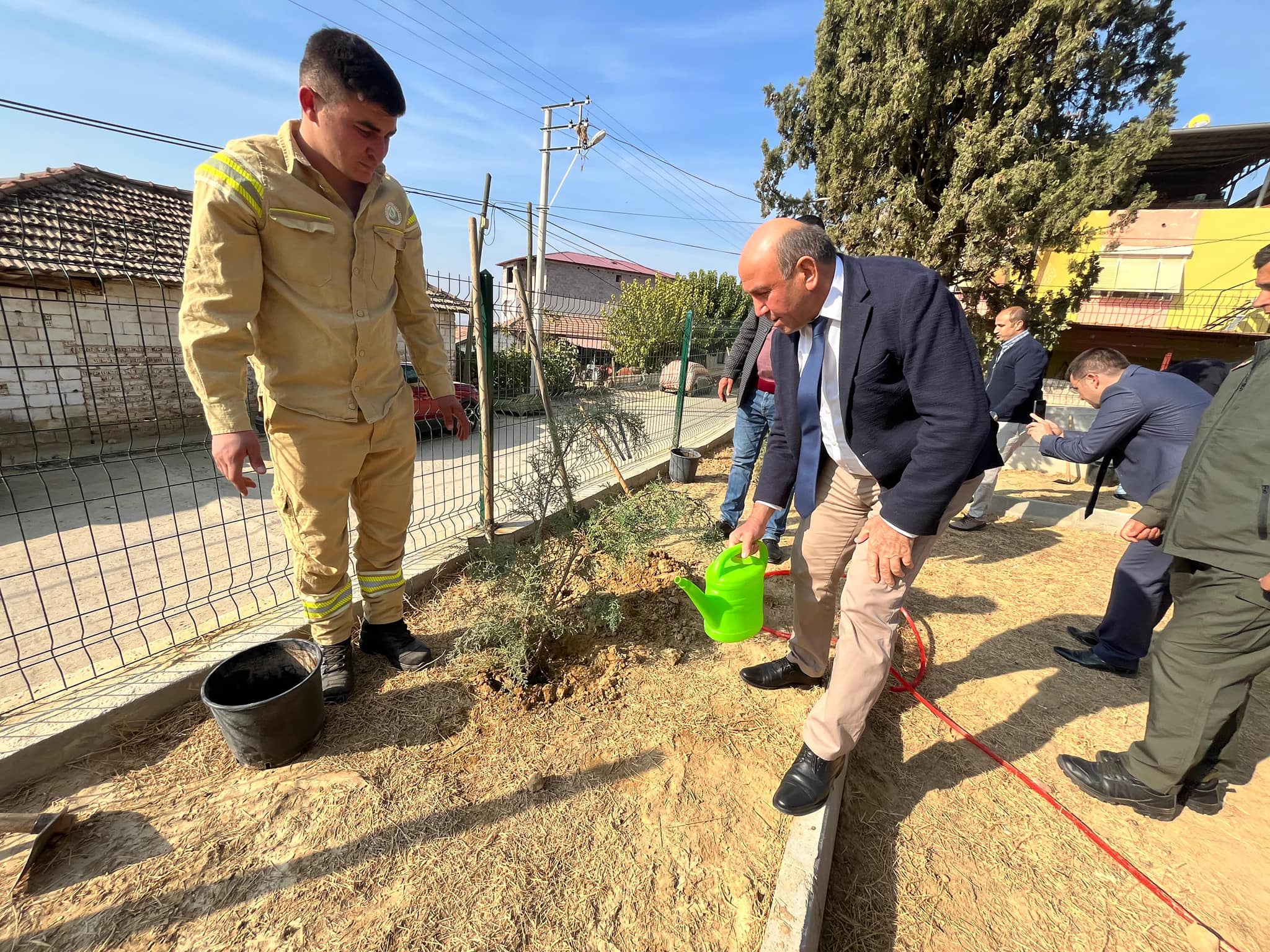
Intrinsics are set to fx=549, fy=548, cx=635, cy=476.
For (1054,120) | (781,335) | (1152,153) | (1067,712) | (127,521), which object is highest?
(1054,120)

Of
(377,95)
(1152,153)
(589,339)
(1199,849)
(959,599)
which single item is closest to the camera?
(377,95)

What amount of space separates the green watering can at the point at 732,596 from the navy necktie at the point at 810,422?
11.7 inches

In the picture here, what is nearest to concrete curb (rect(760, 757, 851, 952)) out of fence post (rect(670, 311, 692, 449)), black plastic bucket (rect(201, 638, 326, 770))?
black plastic bucket (rect(201, 638, 326, 770))

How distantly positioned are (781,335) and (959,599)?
8.85ft

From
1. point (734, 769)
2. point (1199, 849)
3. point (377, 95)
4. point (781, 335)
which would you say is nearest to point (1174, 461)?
point (1199, 849)

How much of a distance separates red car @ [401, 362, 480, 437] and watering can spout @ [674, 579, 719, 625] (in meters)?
1.34

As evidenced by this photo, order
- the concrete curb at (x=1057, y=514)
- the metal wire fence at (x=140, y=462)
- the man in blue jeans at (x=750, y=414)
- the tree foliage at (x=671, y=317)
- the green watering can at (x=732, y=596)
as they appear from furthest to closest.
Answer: the tree foliage at (x=671, y=317)
the concrete curb at (x=1057, y=514)
the man in blue jeans at (x=750, y=414)
the metal wire fence at (x=140, y=462)
the green watering can at (x=732, y=596)

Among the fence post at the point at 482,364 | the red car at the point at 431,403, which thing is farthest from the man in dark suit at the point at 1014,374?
the red car at the point at 431,403

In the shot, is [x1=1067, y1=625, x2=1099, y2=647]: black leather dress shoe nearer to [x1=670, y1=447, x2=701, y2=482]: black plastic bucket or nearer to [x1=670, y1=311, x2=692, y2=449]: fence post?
[x1=670, y1=447, x2=701, y2=482]: black plastic bucket

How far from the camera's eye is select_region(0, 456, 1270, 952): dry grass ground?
154cm

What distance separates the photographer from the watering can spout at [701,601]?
7.06 ft

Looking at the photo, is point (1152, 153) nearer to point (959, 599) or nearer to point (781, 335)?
point (959, 599)

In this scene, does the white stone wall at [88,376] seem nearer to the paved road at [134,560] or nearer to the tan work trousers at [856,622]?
the paved road at [134,560]

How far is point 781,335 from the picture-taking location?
6.94ft
